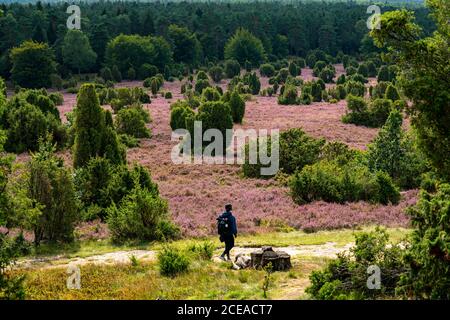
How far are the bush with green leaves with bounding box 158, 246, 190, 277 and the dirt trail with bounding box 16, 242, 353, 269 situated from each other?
1.66 meters

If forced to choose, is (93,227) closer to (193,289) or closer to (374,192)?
(193,289)

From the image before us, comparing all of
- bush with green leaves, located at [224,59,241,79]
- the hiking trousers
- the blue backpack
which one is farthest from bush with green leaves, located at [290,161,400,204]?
bush with green leaves, located at [224,59,241,79]

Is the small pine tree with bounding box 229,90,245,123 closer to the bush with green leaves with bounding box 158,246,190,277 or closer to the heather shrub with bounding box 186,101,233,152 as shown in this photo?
the heather shrub with bounding box 186,101,233,152

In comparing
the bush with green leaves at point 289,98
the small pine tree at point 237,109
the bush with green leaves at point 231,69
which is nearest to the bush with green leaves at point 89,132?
the small pine tree at point 237,109

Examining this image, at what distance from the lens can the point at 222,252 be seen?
683 inches

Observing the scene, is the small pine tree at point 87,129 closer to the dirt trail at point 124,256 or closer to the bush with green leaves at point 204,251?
the dirt trail at point 124,256

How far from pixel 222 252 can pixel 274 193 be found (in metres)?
9.76

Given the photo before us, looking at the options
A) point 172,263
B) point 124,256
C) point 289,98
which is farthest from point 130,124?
point 172,263

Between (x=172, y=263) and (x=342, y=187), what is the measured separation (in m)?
12.8

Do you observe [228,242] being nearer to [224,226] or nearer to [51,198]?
[224,226]

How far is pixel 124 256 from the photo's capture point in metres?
17.0

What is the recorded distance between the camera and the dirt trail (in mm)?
16172

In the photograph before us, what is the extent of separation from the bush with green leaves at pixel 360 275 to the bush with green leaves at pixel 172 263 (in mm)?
3873

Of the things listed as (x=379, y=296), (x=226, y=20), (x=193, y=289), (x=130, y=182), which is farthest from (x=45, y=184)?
(x=226, y=20)
